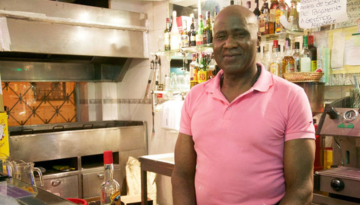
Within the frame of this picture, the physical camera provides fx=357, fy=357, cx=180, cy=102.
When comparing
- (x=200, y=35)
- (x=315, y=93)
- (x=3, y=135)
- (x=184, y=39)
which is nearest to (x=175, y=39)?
(x=184, y=39)

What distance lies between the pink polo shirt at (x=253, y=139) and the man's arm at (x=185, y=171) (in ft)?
0.39

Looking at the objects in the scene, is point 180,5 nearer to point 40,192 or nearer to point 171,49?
point 171,49

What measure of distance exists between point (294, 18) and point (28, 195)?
221 centimetres

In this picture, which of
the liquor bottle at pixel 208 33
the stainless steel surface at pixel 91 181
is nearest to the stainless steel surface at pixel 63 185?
the stainless steel surface at pixel 91 181

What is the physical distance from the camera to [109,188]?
145 cm

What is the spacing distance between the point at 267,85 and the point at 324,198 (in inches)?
39.5

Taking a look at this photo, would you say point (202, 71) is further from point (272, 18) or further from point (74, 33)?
point (74, 33)

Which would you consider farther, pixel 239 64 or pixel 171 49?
pixel 171 49

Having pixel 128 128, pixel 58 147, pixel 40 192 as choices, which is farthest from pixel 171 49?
pixel 40 192

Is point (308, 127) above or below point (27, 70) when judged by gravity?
below

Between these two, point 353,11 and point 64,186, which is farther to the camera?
point 64,186

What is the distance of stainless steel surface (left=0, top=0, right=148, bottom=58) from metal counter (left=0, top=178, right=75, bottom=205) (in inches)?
105

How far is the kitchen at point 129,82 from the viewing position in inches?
179

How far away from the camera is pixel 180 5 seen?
4.41 meters
